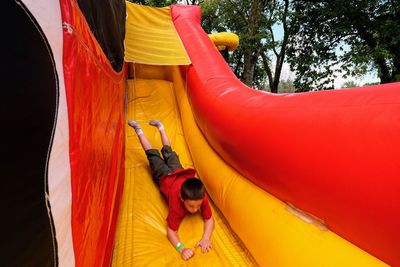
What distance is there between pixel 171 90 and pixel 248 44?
4.28 metres

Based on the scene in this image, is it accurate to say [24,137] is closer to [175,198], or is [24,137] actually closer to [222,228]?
[175,198]

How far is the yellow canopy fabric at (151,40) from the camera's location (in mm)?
3274

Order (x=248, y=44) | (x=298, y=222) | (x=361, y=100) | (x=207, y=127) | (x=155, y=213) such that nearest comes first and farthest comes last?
1. (x=361, y=100)
2. (x=298, y=222)
3. (x=155, y=213)
4. (x=207, y=127)
5. (x=248, y=44)

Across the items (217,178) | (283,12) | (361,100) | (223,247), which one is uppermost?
(283,12)

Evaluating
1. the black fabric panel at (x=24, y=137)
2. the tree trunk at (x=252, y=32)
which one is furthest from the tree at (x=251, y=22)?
the black fabric panel at (x=24, y=137)

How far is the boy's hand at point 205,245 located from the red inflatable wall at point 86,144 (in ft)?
1.51

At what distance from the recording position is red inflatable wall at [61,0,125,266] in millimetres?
851

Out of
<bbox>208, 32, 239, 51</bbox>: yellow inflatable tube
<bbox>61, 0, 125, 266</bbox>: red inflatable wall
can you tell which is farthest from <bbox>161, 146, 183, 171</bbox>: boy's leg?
<bbox>208, 32, 239, 51</bbox>: yellow inflatable tube

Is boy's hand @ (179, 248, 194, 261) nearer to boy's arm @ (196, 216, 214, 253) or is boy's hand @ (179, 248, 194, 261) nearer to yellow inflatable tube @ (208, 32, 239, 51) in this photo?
boy's arm @ (196, 216, 214, 253)

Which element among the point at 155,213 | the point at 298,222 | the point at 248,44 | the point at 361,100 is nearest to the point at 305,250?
the point at 298,222

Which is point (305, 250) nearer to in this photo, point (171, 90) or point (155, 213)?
point (155, 213)

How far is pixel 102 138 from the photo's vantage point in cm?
136

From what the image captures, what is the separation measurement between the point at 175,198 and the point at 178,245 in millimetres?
282

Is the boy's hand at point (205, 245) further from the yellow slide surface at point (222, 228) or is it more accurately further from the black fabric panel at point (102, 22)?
the black fabric panel at point (102, 22)
